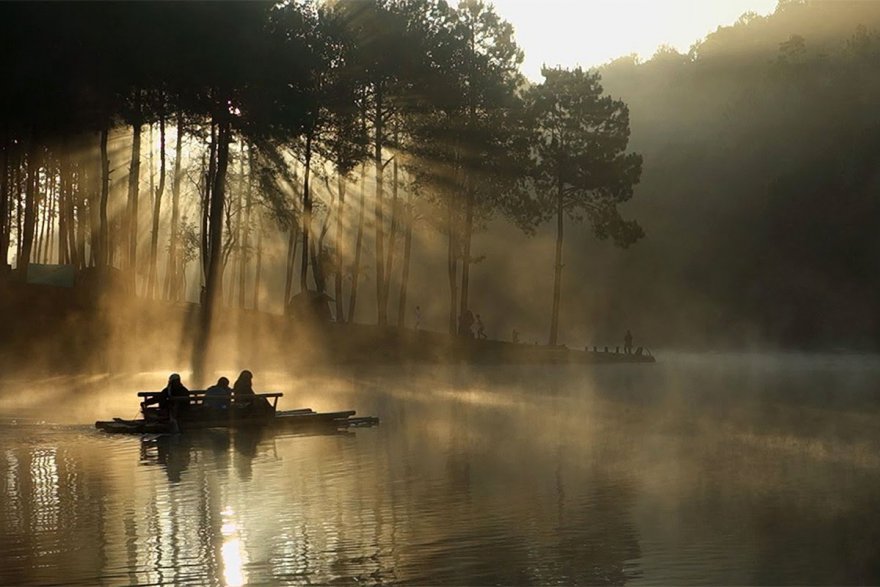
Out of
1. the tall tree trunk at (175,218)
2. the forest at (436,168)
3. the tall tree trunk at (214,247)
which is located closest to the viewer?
the forest at (436,168)

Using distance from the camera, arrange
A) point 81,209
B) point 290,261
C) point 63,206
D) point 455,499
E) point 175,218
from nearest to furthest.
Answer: point 455,499 < point 63,206 < point 175,218 < point 81,209 < point 290,261

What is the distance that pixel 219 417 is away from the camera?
3400cm

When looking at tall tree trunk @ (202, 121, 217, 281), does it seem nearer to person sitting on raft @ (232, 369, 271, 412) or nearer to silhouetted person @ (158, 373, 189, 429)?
person sitting on raft @ (232, 369, 271, 412)

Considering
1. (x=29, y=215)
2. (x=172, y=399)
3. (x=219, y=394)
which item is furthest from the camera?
(x=29, y=215)

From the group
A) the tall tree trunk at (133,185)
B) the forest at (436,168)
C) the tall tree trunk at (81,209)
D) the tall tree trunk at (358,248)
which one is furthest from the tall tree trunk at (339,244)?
the tall tree trunk at (81,209)

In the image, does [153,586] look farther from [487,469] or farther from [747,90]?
A: [747,90]

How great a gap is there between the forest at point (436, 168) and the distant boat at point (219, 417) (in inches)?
946

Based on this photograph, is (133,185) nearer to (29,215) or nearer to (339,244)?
(29,215)

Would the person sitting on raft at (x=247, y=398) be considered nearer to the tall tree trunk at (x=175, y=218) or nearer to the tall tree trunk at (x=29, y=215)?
the tall tree trunk at (x=29, y=215)

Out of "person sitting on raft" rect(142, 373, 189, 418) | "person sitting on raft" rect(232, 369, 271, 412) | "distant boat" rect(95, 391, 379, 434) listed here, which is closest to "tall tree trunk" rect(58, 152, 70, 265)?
"person sitting on raft" rect(232, 369, 271, 412)

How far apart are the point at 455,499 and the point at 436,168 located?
6286 cm

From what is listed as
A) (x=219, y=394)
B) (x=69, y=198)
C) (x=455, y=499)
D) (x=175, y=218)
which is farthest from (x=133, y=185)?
(x=455, y=499)

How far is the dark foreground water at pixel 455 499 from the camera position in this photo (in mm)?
15328

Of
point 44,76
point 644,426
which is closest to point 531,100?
point 44,76
